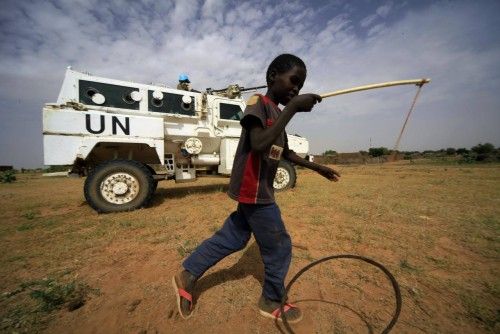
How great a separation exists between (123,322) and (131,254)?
120 cm

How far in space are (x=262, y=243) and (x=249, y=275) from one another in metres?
0.78

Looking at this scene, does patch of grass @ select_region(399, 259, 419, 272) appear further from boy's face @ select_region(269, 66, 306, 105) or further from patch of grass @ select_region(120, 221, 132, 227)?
patch of grass @ select_region(120, 221, 132, 227)

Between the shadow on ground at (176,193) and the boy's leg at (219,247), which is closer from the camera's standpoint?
the boy's leg at (219,247)

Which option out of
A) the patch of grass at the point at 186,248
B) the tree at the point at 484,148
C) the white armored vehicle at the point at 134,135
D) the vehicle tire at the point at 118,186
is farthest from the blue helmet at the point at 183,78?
the tree at the point at 484,148

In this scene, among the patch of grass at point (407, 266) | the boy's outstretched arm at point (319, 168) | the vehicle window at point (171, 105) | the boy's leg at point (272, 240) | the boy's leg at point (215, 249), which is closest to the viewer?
the boy's leg at point (272, 240)

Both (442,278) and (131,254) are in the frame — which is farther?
(131,254)

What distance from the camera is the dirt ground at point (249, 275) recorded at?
163 centimetres

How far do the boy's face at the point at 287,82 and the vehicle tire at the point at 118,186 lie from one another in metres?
3.81

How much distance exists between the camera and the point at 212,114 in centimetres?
643

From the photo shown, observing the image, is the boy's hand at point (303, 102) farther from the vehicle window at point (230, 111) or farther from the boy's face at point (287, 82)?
the vehicle window at point (230, 111)

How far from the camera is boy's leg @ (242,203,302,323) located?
1.60 meters

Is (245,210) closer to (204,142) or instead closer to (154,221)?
(154,221)

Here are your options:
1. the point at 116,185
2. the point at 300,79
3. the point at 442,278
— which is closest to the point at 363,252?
the point at 442,278

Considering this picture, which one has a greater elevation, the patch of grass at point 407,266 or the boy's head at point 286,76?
the boy's head at point 286,76
